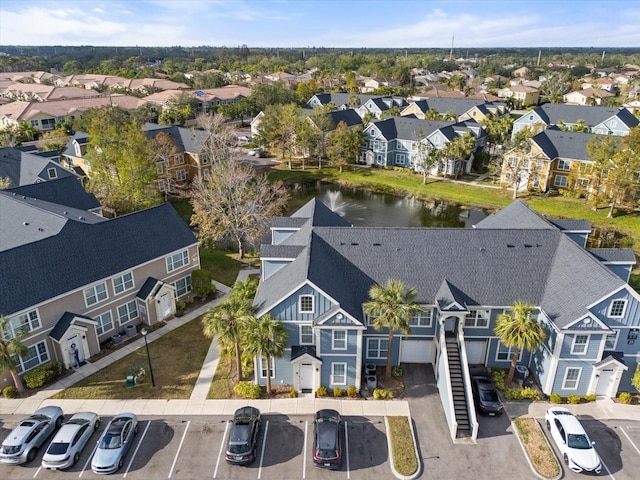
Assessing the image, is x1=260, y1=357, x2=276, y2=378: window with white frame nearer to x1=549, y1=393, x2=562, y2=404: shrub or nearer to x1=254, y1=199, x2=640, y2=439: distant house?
x1=254, y1=199, x2=640, y2=439: distant house

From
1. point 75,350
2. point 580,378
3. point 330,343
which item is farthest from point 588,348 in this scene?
point 75,350

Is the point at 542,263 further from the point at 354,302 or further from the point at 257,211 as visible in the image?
the point at 257,211

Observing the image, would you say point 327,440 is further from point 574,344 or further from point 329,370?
point 574,344

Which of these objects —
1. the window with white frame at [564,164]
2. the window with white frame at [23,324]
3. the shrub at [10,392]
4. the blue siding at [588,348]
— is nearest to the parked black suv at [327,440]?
the blue siding at [588,348]

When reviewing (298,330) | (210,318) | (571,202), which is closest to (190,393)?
(210,318)

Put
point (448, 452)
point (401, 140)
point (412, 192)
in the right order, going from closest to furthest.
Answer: point (448, 452) < point (412, 192) < point (401, 140)
